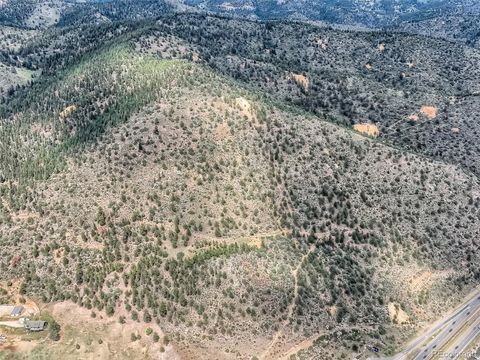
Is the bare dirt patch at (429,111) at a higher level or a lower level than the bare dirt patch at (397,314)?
higher

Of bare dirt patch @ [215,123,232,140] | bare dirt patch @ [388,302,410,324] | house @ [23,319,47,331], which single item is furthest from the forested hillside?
house @ [23,319,47,331]

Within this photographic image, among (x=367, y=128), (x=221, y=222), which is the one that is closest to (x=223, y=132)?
(x=221, y=222)

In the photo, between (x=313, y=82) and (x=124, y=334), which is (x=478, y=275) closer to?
(x=124, y=334)

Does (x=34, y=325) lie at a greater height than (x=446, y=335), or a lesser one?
greater

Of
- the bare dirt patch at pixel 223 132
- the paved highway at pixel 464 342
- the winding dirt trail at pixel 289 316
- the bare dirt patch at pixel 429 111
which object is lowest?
the paved highway at pixel 464 342

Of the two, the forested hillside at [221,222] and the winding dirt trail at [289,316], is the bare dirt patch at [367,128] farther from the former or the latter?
the winding dirt trail at [289,316]

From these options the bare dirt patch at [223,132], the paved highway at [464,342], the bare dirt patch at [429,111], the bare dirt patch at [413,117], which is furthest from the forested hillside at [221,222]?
the bare dirt patch at [413,117]

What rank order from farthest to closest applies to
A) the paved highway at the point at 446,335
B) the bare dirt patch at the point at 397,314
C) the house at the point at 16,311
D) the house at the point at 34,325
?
the bare dirt patch at the point at 397,314 < the paved highway at the point at 446,335 < the house at the point at 16,311 < the house at the point at 34,325

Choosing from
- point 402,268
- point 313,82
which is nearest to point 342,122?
point 313,82

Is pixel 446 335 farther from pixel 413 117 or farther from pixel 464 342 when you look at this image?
pixel 413 117
